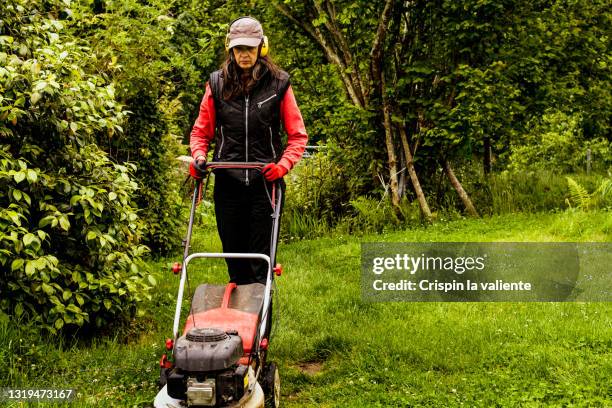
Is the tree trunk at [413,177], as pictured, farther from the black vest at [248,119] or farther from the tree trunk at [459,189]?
the black vest at [248,119]

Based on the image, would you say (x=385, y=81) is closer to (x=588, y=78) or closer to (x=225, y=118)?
(x=588, y=78)

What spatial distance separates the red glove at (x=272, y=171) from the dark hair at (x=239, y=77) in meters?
0.53

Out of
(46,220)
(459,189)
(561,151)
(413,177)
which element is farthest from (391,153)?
(561,151)

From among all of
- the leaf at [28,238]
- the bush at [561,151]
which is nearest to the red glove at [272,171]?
the leaf at [28,238]

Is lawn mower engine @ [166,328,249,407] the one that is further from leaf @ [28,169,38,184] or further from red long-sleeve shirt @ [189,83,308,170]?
leaf @ [28,169,38,184]

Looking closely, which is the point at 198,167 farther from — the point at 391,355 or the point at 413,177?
the point at 413,177

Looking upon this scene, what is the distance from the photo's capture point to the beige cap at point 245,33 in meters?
4.32

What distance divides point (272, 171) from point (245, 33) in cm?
84

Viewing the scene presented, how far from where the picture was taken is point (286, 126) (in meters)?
4.66

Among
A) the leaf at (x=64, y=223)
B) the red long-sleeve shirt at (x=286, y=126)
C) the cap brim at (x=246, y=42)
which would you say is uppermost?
the cap brim at (x=246, y=42)

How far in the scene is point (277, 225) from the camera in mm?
4371

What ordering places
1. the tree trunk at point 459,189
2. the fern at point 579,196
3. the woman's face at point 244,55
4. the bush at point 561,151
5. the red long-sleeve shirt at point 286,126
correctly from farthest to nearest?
the bush at point 561,151 → the tree trunk at point 459,189 → the fern at point 579,196 → the red long-sleeve shirt at point 286,126 → the woman's face at point 244,55

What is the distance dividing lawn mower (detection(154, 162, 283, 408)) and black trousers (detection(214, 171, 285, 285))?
0.37 feet

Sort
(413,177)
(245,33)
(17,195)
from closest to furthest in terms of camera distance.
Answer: (245,33) → (17,195) → (413,177)
